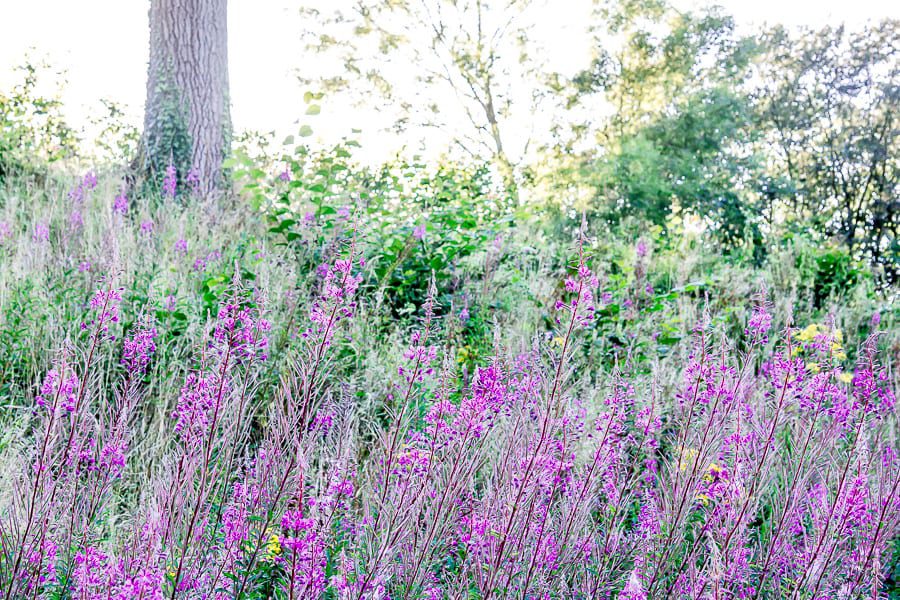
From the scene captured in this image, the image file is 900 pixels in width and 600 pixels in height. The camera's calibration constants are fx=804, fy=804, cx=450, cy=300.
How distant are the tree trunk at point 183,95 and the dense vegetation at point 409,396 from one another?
0.34 metres

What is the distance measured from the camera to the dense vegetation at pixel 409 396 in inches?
92.1

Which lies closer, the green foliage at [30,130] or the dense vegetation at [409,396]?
the dense vegetation at [409,396]

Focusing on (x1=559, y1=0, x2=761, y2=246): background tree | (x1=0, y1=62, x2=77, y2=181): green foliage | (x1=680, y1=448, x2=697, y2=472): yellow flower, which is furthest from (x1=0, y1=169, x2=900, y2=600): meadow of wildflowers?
(x1=559, y1=0, x2=761, y2=246): background tree

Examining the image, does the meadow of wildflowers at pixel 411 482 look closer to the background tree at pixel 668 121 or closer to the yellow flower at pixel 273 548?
the yellow flower at pixel 273 548

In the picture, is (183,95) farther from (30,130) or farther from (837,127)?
(837,127)

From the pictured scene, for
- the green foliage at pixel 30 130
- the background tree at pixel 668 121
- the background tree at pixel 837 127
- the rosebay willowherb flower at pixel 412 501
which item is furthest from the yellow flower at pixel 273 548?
the background tree at pixel 837 127

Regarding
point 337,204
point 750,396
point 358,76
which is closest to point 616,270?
point 337,204

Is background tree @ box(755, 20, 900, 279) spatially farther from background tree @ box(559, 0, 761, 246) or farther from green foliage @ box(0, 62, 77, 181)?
green foliage @ box(0, 62, 77, 181)

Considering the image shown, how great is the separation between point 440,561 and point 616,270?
611cm

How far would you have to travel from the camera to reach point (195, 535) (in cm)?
226

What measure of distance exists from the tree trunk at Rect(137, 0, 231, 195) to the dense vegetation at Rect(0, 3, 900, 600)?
0.34 m

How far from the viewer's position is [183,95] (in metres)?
8.35

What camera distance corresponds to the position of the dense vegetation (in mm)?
2340

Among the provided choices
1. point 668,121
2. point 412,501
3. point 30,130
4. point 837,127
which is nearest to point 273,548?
point 412,501
